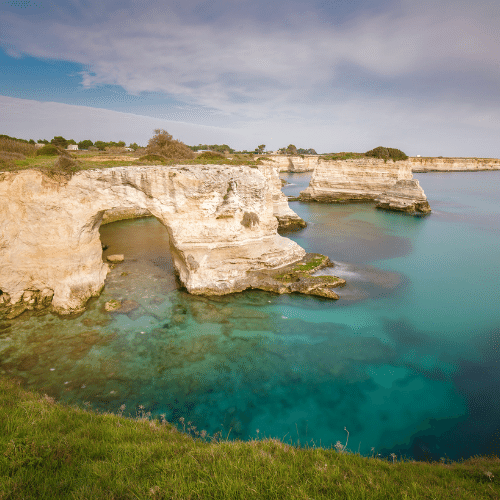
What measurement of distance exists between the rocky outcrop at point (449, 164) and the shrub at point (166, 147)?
91745mm

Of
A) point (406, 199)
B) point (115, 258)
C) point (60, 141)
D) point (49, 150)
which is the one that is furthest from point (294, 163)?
point (115, 258)

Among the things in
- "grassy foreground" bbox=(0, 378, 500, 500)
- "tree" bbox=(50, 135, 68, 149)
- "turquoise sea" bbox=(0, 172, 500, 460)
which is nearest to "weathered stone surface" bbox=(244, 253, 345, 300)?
"turquoise sea" bbox=(0, 172, 500, 460)

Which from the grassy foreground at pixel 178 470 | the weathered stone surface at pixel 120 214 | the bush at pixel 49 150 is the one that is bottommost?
the grassy foreground at pixel 178 470

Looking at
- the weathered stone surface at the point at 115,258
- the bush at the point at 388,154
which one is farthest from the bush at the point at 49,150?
the bush at the point at 388,154

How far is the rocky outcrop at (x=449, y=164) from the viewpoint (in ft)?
312

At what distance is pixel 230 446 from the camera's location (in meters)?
3.94

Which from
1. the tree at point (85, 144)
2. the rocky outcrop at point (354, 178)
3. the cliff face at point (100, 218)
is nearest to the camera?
the cliff face at point (100, 218)

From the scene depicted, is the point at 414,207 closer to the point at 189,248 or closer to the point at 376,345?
the point at 376,345

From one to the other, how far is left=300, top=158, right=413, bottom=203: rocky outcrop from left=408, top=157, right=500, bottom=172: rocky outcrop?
67804 mm

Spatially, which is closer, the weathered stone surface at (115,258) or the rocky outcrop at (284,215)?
the weathered stone surface at (115,258)

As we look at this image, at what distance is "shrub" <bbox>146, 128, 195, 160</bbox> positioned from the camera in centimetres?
2492

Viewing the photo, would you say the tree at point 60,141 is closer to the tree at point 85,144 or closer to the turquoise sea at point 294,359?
the tree at point 85,144

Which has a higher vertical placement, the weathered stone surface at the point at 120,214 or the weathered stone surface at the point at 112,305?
the weathered stone surface at the point at 120,214

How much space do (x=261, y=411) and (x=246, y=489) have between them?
464 centimetres
